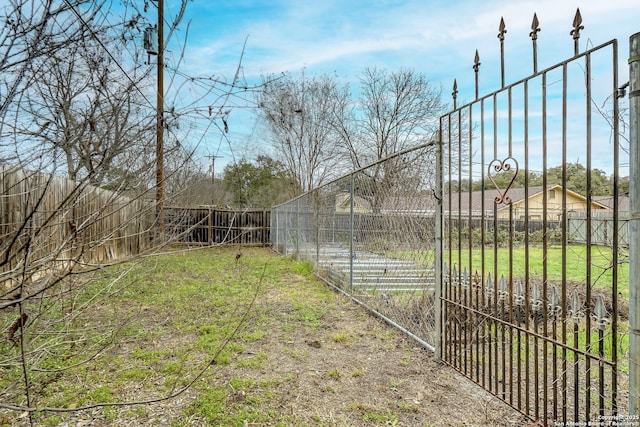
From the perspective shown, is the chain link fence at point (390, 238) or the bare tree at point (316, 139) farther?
the bare tree at point (316, 139)

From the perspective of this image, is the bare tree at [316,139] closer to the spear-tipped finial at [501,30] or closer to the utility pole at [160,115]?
the spear-tipped finial at [501,30]

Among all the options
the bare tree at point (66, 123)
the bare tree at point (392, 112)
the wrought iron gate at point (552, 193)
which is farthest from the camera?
the bare tree at point (392, 112)

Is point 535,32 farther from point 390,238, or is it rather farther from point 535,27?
point 390,238

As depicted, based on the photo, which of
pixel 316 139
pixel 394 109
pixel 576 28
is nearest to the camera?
pixel 576 28

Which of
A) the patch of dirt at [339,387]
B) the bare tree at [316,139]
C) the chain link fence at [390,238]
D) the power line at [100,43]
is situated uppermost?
the bare tree at [316,139]

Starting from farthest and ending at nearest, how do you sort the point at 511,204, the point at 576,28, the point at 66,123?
the point at 511,204, the point at 576,28, the point at 66,123

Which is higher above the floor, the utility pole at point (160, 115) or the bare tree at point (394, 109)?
the bare tree at point (394, 109)

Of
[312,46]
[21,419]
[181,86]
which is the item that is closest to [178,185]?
[181,86]

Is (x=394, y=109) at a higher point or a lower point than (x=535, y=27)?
higher

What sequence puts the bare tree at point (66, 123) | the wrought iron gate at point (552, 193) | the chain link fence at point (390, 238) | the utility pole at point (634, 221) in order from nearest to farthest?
the bare tree at point (66, 123), the utility pole at point (634, 221), the wrought iron gate at point (552, 193), the chain link fence at point (390, 238)

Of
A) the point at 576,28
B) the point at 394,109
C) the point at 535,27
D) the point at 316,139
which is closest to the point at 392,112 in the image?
the point at 394,109

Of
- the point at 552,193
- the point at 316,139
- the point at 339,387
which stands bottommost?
the point at 339,387

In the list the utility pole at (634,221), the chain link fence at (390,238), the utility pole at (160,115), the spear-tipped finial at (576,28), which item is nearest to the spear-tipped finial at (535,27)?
the spear-tipped finial at (576,28)

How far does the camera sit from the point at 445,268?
9.95 ft
